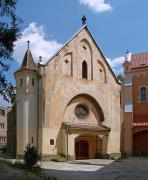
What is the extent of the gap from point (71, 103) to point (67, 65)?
3754 mm

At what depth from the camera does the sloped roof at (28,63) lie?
3812cm

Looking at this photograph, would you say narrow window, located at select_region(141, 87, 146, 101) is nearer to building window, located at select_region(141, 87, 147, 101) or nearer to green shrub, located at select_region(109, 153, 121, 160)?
building window, located at select_region(141, 87, 147, 101)

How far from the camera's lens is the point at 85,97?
41.2 metres

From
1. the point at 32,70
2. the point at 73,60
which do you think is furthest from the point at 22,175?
the point at 73,60

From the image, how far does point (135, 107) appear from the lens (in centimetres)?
4772

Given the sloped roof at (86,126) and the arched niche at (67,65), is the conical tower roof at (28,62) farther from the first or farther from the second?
the sloped roof at (86,126)

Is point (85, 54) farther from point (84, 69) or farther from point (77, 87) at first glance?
point (77, 87)

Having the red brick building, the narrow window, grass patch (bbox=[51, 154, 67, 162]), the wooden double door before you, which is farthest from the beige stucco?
the narrow window

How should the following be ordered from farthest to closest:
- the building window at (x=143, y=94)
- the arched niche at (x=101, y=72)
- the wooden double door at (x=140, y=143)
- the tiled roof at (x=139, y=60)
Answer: the tiled roof at (x=139, y=60)
the building window at (x=143, y=94)
the wooden double door at (x=140, y=143)
the arched niche at (x=101, y=72)

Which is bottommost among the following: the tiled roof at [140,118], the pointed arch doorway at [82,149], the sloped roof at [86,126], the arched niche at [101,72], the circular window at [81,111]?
the pointed arch doorway at [82,149]

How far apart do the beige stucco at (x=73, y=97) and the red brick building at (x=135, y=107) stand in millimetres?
2782

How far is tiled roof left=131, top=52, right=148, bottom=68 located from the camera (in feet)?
157

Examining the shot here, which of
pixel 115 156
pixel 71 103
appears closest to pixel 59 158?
pixel 71 103

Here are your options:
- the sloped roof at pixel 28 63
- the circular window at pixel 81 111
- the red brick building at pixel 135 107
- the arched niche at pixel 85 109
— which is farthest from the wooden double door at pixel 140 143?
the sloped roof at pixel 28 63
